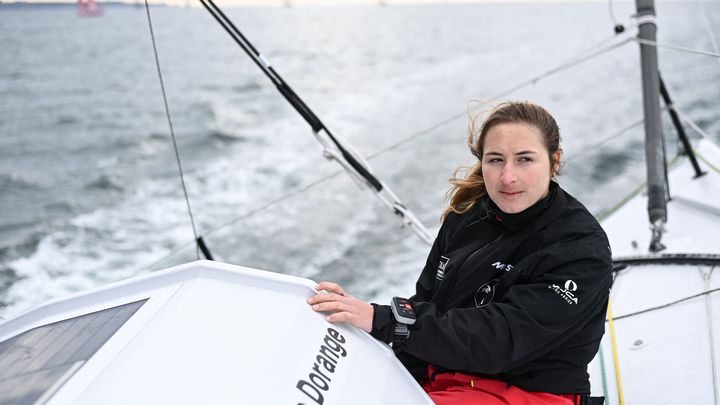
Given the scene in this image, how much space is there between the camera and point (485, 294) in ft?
3.88

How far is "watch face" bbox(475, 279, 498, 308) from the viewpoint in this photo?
46.2 inches

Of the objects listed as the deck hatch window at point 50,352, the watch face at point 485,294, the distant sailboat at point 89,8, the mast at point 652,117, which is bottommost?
the deck hatch window at point 50,352

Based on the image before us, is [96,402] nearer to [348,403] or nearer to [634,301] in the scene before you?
[348,403]

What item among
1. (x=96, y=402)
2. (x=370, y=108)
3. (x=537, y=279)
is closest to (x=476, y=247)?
(x=537, y=279)

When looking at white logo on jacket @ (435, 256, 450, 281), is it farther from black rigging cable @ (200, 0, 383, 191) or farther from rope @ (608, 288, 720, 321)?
rope @ (608, 288, 720, 321)

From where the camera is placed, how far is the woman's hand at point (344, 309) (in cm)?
109

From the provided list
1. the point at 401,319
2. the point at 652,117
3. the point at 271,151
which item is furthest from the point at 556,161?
the point at 271,151

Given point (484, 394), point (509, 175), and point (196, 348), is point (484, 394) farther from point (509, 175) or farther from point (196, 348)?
point (196, 348)

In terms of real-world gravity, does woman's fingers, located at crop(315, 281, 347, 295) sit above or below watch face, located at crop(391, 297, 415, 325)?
above

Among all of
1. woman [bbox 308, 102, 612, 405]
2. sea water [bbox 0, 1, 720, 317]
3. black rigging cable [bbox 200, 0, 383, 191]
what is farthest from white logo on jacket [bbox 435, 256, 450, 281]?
black rigging cable [bbox 200, 0, 383, 191]

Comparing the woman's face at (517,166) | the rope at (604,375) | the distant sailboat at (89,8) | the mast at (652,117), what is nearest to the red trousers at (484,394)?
the woman's face at (517,166)

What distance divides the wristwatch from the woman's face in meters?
0.28

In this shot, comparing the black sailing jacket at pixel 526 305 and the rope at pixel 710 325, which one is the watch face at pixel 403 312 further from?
the rope at pixel 710 325

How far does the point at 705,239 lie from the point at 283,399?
228 cm
